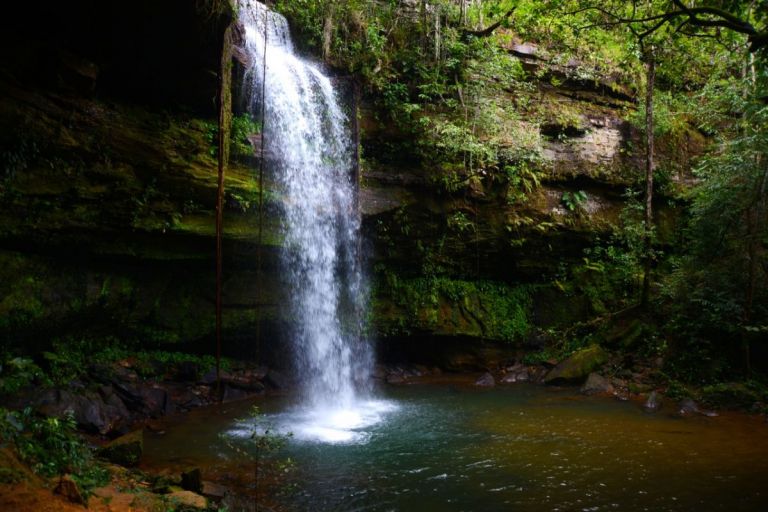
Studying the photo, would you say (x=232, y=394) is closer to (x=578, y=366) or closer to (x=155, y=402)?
(x=155, y=402)

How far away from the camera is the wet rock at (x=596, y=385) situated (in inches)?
422

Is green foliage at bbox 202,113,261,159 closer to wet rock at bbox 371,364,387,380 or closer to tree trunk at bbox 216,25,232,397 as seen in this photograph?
tree trunk at bbox 216,25,232,397

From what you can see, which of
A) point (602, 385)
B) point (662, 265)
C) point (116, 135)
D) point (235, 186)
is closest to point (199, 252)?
→ point (235, 186)

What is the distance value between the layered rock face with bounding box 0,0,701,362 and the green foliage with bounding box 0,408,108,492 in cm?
519

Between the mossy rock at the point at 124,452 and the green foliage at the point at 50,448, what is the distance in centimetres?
128

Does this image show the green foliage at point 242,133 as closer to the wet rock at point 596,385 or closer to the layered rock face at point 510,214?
the layered rock face at point 510,214

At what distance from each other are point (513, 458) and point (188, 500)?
407 centimetres

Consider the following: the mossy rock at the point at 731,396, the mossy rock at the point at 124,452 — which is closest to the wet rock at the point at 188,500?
the mossy rock at the point at 124,452

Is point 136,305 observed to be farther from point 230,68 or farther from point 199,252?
point 230,68

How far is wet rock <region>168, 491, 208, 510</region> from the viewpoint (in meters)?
4.46

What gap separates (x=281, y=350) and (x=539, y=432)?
6291 mm

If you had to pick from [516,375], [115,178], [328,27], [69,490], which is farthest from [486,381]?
[328,27]

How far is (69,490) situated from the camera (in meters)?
3.87

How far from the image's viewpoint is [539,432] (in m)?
7.83
